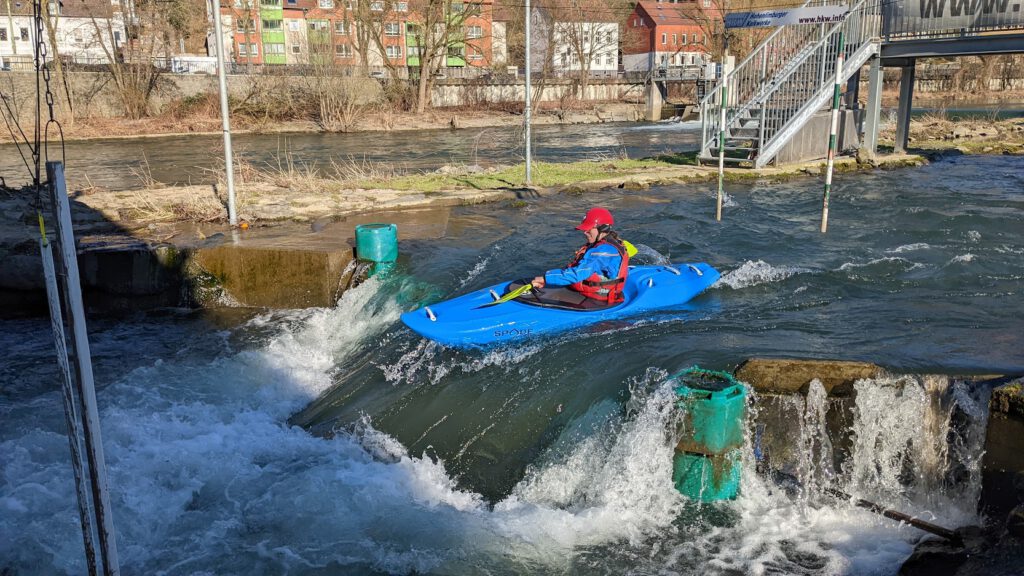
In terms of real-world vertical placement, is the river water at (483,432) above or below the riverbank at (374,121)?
below

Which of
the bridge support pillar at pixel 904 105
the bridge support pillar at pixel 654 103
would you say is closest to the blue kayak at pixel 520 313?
the bridge support pillar at pixel 904 105

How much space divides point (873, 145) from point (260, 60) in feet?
163

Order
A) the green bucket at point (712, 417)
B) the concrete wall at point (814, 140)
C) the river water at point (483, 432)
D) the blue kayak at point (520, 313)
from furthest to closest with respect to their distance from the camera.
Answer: the concrete wall at point (814, 140) < the blue kayak at point (520, 313) < the green bucket at point (712, 417) < the river water at point (483, 432)

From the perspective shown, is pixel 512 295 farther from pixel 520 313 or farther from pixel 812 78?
pixel 812 78

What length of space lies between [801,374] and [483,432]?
2.39 metres

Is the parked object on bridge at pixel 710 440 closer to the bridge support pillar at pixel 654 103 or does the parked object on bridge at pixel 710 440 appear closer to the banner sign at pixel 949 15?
the banner sign at pixel 949 15

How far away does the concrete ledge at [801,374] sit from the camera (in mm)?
5602

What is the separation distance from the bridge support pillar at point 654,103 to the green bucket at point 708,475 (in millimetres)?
40371

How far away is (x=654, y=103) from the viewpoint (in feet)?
146

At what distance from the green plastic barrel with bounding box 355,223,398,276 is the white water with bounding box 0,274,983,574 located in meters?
3.37

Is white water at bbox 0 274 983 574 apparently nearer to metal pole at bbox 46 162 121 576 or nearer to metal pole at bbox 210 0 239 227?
metal pole at bbox 46 162 121 576

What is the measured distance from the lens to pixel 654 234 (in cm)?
1205

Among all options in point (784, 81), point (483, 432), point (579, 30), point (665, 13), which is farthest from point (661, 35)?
point (483, 432)

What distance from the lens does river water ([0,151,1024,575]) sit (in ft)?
16.8
